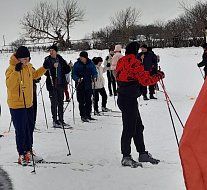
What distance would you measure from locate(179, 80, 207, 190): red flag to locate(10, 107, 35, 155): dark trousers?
5022 millimetres

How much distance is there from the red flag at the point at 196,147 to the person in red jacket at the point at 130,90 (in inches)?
164

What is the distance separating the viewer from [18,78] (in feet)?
21.9

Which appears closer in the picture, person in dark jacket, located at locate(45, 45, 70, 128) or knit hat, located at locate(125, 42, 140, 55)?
knit hat, located at locate(125, 42, 140, 55)

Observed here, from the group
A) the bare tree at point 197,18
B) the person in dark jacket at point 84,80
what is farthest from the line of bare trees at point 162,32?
the person in dark jacket at point 84,80

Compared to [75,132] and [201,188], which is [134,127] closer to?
[75,132]

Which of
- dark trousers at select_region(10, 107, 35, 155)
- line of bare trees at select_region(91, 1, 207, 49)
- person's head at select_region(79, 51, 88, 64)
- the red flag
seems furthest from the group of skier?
line of bare trees at select_region(91, 1, 207, 49)

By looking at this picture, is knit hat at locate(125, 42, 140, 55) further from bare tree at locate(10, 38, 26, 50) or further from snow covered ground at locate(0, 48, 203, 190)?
bare tree at locate(10, 38, 26, 50)

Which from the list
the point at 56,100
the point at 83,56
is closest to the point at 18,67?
the point at 56,100

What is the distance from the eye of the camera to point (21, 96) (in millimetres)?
6684

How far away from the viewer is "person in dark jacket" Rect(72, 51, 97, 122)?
10.6 metres

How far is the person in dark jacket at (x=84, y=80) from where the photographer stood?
10641 mm

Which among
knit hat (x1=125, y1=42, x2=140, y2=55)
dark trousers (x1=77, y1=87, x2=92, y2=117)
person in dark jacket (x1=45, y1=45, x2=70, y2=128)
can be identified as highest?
knit hat (x1=125, y1=42, x2=140, y2=55)

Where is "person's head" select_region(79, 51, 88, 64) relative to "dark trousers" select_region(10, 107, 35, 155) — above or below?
above

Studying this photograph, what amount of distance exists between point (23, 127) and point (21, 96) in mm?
511
